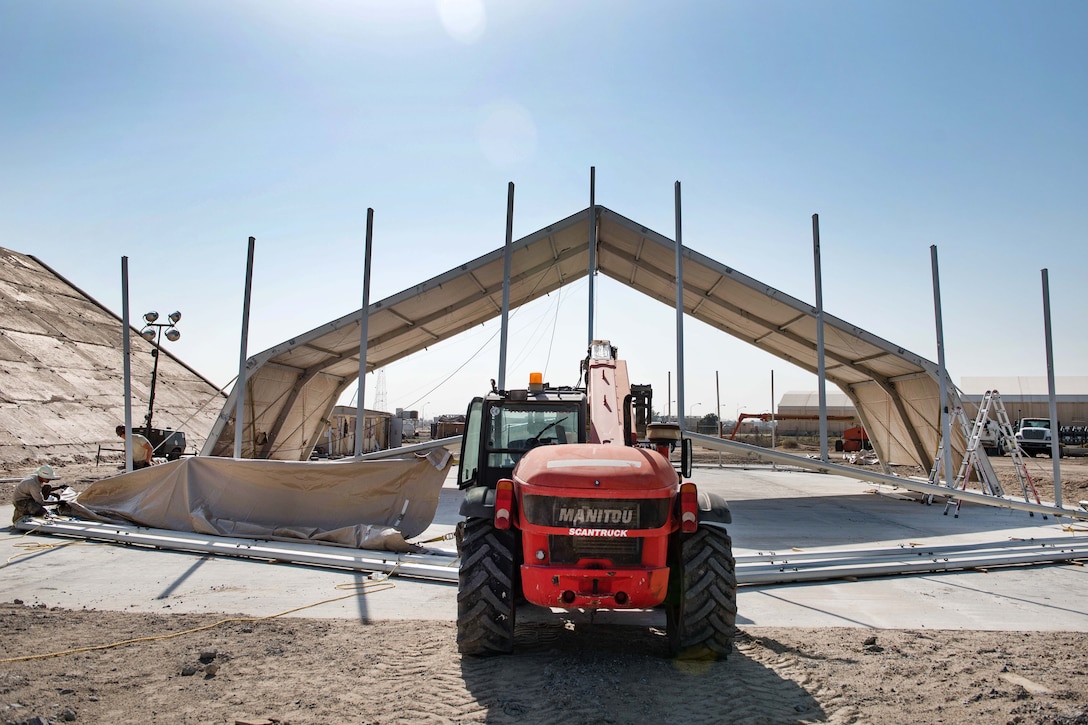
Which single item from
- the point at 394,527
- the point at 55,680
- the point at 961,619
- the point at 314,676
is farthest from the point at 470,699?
the point at 394,527

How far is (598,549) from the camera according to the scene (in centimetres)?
506

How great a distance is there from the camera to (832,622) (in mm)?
6633

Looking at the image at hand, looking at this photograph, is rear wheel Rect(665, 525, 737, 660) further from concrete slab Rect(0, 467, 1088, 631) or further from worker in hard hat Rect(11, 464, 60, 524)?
worker in hard hat Rect(11, 464, 60, 524)

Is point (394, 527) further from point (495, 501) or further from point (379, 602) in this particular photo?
point (495, 501)

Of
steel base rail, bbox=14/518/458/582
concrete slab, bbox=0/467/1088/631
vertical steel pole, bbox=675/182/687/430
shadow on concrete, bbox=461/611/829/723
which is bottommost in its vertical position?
concrete slab, bbox=0/467/1088/631

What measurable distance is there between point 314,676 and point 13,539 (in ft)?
28.1

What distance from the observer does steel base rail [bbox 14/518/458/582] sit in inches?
343

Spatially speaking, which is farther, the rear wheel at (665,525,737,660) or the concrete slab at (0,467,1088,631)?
the concrete slab at (0,467,1088,631)

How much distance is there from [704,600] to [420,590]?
3.88 metres

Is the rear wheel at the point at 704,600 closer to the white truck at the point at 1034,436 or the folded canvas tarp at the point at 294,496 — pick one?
the folded canvas tarp at the point at 294,496

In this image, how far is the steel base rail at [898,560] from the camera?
8.57 metres

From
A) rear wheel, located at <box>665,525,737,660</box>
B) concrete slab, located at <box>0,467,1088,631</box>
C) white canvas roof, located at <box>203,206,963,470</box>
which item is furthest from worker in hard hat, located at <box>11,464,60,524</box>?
rear wheel, located at <box>665,525,737,660</box>

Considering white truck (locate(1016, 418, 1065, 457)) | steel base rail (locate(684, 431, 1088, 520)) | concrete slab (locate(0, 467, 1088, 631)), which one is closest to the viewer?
concrete slab (locate(0, 467, 1088, 631))

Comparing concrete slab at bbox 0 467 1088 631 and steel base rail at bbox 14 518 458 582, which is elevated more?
steel base rail at bbox 14 518 458 582
